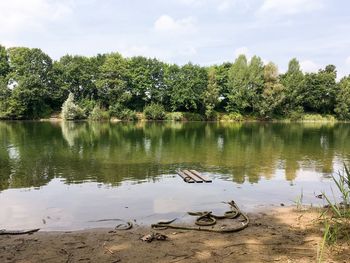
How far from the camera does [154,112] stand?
77812 mm

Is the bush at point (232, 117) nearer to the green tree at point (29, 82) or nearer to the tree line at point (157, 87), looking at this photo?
the tree line at point (157, 87)

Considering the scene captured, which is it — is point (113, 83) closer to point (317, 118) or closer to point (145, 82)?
point (145, 82)

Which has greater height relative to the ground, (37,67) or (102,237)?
(37,67)

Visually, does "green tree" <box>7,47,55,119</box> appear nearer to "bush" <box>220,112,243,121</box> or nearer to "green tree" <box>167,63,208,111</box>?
"green tree" <box>167,63,208,111</box>

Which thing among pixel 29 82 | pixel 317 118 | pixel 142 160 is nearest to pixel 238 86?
pixel 317 118

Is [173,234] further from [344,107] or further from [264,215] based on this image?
[344,107]

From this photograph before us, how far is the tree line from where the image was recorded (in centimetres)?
7169

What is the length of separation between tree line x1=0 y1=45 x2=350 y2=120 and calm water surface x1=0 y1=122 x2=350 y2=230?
152ft

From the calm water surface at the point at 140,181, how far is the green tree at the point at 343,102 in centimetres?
6310

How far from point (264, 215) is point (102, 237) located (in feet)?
17.2


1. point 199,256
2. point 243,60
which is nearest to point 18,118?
point 243,60

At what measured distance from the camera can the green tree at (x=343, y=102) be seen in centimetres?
8650

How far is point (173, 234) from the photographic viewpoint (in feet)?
29.7

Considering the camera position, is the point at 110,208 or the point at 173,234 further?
the point at 110,208
